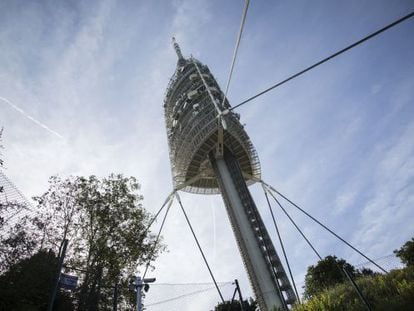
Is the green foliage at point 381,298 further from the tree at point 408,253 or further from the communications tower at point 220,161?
the tree at point 408,253

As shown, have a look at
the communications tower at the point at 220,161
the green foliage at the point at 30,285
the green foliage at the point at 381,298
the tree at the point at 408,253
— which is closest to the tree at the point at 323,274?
the tree at the point at 408,253

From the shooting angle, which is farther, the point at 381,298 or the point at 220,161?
the point at 220,161

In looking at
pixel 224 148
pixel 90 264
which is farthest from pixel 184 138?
pixel 90 264

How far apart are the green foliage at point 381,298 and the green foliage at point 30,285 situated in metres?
12.3

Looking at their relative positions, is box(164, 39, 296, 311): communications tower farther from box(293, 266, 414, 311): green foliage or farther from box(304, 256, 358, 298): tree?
box(304, 256, 358, 298): tree

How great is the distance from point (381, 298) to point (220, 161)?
18.3 m

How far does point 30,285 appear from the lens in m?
12.2

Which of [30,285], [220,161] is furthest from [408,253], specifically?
[30,285]

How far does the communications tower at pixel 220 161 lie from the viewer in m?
18.4

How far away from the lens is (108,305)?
11.3 metres

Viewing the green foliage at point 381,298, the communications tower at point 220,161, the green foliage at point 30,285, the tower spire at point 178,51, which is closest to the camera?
the green foliage at point 381,298

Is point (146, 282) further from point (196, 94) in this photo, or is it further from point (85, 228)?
point (196, 94)

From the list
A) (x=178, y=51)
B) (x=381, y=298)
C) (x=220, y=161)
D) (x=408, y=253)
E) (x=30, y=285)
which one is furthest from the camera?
(x=178, y=51)

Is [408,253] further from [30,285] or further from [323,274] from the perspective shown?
[30,285]
